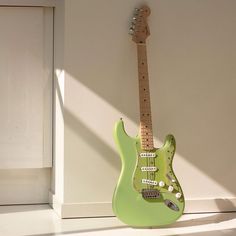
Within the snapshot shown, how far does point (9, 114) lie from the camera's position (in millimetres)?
2824

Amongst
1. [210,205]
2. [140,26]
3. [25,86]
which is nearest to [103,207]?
[210,205]

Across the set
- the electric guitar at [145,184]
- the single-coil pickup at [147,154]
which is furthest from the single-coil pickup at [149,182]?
the single-coil pickup at [147,154]

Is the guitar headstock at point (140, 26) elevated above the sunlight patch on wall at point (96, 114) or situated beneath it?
elevated above

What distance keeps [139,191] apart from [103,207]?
12.7 inches

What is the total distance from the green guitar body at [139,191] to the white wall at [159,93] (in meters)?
0.27

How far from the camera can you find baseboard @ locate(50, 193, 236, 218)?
2.57m

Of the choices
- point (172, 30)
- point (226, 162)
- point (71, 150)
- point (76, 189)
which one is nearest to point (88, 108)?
point (71, 150)

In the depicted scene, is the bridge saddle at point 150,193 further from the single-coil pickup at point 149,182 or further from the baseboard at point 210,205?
the baseboard at point 210,205

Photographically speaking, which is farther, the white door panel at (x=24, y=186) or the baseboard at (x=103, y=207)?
the white door panel at (x=24, y=186)

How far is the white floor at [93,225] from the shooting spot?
2.28m

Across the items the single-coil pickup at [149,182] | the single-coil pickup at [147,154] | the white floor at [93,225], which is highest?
the single-coil pickup at [147,154]

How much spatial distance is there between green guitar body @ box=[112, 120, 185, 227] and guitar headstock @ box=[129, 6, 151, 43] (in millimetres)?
475

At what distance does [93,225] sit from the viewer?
2.42 meters

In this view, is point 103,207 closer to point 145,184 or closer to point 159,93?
point 145,184
